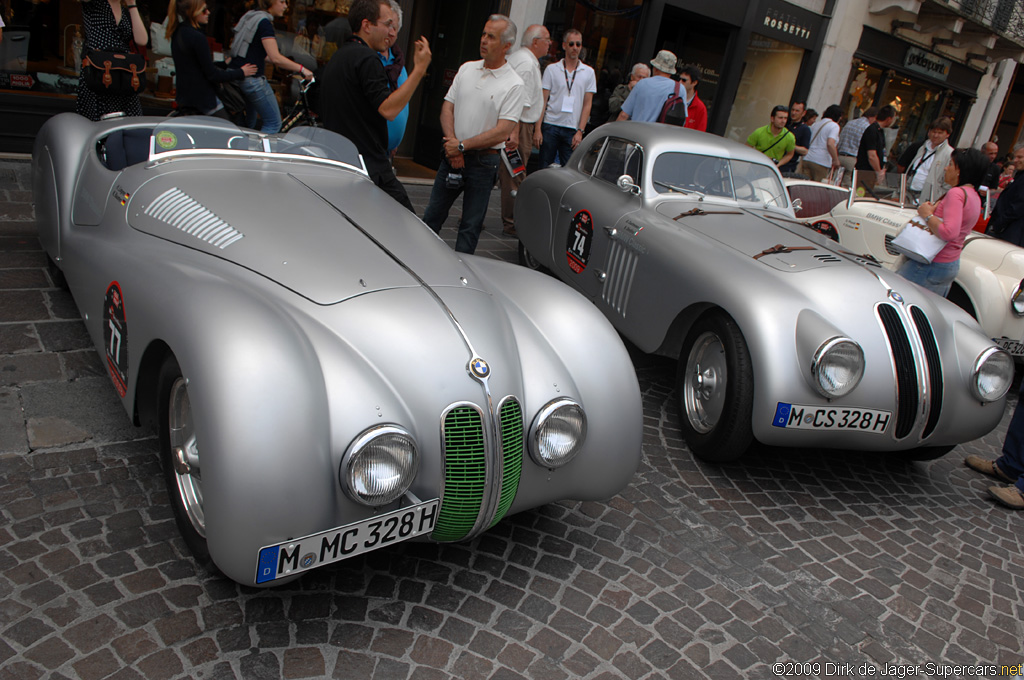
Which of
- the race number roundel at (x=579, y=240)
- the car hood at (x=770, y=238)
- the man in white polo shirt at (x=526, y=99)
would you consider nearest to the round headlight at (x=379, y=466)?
the car hood at (x=770, y=238)

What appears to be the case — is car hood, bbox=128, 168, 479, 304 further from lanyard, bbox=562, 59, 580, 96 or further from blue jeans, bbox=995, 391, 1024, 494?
lanyard, bbox=562, 59, 580, 96

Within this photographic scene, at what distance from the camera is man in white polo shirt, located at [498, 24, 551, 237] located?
6.24 metres

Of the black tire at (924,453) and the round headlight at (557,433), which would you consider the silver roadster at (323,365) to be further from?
the black tire at (924,453)

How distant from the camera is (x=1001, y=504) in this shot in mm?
3775

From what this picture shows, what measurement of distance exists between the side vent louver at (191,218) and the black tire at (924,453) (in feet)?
11.9

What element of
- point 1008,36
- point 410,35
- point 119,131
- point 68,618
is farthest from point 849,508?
point 1008,36

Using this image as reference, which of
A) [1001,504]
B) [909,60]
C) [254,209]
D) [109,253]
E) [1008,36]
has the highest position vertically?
[1008,36]

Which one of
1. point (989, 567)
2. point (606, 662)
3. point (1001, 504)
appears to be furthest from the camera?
point (1001, 504)

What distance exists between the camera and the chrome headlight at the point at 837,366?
3.20 m

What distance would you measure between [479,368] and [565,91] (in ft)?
19.7

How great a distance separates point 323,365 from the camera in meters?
2.18

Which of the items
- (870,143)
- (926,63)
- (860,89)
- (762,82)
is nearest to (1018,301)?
(870,143)

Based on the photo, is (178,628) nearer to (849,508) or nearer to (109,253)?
(109,253)

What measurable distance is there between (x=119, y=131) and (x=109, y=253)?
3.10ft
